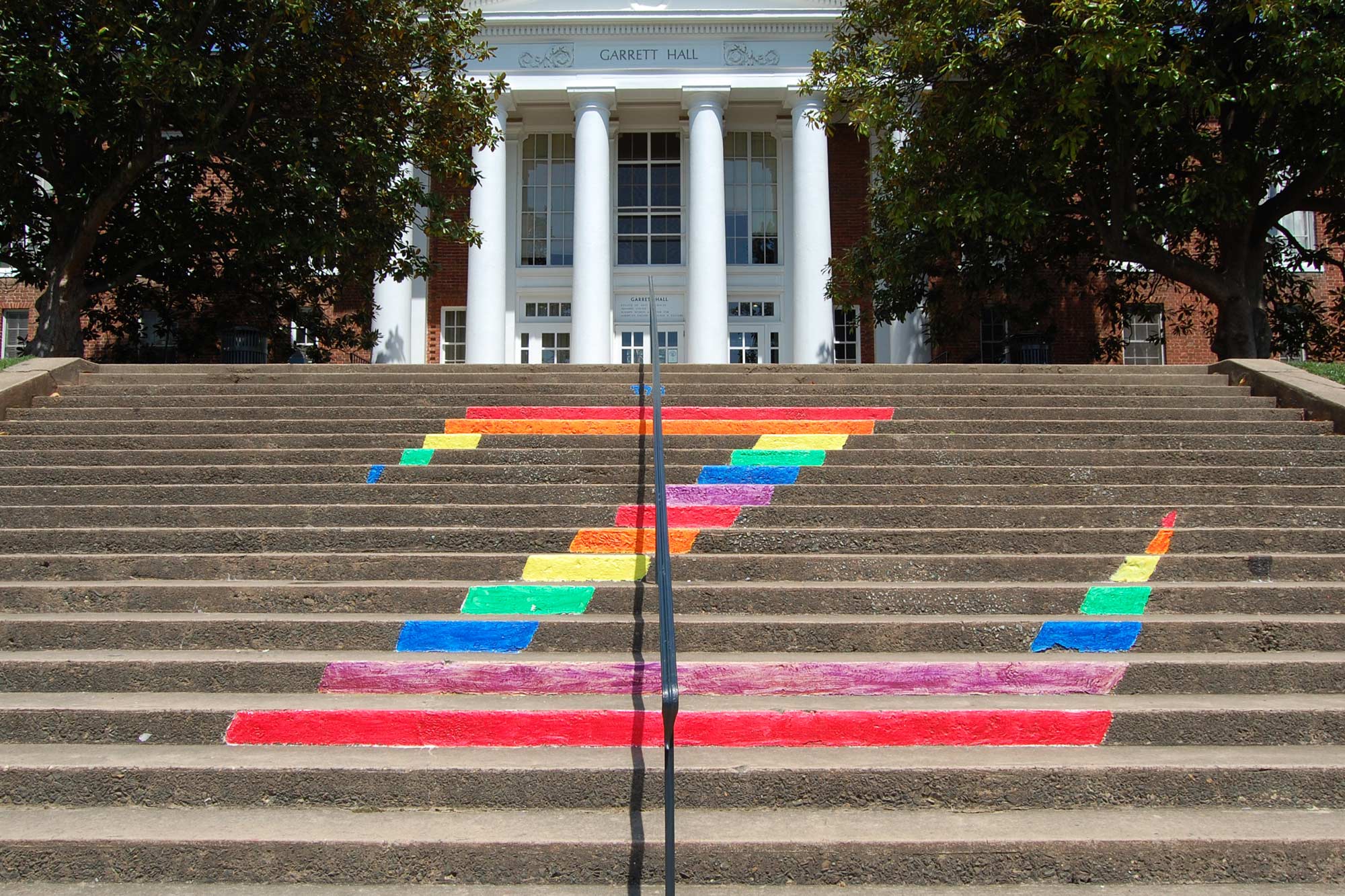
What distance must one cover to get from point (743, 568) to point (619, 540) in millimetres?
854

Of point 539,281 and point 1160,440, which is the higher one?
point 539,281

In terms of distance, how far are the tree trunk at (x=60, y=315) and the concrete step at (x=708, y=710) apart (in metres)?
9.39

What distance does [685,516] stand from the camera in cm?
640

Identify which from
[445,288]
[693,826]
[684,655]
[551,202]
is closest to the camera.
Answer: [693,826]

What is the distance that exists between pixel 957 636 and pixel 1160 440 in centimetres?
392

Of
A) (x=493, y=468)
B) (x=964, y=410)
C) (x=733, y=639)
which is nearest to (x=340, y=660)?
(x=733, y=639)

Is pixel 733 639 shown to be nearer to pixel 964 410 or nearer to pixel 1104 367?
pixel 964 410

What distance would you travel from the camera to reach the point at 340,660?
4703mm

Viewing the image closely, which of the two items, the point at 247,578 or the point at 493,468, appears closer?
the point at 247,578

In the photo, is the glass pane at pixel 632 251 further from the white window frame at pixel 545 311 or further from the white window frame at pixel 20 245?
the white window frame at pixel 20 245

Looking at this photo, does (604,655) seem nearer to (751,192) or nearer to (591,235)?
(591,235)

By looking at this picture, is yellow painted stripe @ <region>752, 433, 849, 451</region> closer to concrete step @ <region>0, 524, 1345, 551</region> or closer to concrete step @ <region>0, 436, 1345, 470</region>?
concrete step @ <region>0, 436, 1345, 470</region>

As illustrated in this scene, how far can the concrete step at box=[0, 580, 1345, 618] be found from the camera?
5301 mm

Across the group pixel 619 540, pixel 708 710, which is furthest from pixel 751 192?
pixel 708 710
